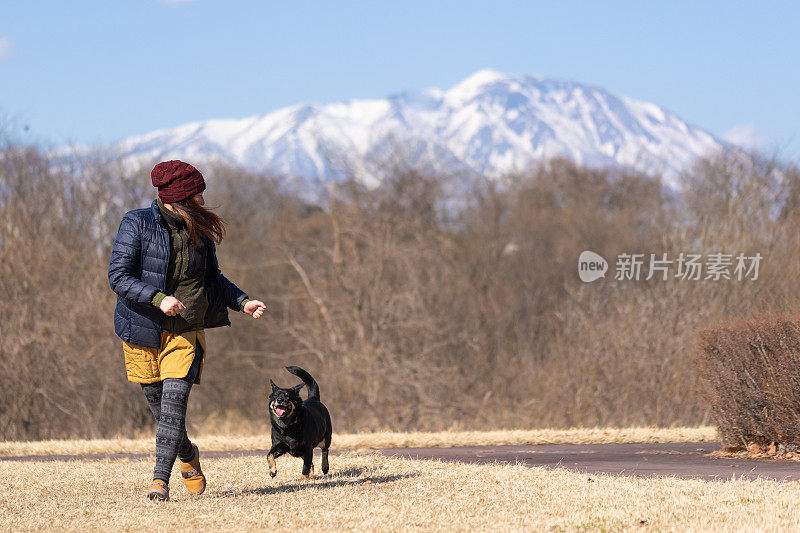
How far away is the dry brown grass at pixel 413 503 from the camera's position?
630cm

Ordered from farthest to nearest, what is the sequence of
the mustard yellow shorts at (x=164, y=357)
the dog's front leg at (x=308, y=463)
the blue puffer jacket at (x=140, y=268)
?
the dog's front leg at (x=308, y=463), the mustard yellow shorts at (x=164, y=357), the blue puffer jacket at (x=140, y=268)

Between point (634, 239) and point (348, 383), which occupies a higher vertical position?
point (634, 239)

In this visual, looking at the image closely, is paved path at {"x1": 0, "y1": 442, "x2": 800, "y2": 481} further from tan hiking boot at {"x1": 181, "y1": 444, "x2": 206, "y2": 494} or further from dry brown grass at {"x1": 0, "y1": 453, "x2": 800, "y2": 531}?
tan hiking boot at {"x1": 181, "y1": 444, "x2": 206, "y2": 494}

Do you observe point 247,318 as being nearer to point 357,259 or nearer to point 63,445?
point 357,259

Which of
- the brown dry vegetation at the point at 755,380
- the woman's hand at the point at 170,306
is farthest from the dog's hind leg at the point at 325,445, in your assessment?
the brown dry vegetation at the point at 755,380

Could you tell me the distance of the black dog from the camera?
771cm

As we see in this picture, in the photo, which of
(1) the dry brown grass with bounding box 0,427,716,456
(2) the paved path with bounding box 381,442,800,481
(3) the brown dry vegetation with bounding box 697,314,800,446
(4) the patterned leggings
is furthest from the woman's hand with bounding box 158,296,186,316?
(3) the brown dry vegetation with bounding box 697,314,800,446

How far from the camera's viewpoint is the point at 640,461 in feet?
34.9

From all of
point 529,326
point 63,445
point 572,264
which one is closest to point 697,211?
point 529,326

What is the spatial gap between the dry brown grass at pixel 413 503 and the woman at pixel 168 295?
26.1 inches

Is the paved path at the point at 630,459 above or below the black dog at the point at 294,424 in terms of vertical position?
below

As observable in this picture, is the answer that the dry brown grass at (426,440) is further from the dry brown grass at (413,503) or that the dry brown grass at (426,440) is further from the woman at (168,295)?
the woman at (168,295)

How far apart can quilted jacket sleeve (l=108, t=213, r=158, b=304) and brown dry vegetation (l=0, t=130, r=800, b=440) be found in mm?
16937

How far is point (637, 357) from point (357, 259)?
27.0 ft
